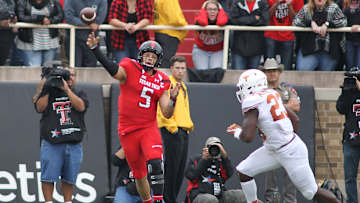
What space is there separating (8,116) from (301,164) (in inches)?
209

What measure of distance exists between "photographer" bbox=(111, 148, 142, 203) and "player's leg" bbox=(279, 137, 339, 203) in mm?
2210

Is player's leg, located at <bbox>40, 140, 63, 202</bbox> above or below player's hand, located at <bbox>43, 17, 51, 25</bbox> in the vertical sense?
below

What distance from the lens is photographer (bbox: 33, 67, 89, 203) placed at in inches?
369

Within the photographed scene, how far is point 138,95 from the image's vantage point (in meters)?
8.93

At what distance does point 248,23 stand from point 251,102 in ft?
12.7

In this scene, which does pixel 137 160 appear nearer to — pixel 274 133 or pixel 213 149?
pixel 213 149

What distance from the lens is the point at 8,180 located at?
11.4 meters

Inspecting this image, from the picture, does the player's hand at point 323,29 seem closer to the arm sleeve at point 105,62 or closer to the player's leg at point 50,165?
the arm sleeve at point 105,62

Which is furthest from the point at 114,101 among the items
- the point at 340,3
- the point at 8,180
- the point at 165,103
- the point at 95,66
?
the point at 340,3

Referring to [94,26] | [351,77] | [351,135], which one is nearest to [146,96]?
[351,77]

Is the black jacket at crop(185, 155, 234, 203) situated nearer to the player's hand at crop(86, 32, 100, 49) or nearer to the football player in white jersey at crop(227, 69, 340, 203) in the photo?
the football player in white jersey at crop(227, 69, 340, 203)

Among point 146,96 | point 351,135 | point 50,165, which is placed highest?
point 146,96

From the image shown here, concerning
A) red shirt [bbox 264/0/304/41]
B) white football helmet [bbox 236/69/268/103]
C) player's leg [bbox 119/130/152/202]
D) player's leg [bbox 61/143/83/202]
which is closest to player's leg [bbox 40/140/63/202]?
player's leg [bbox 61/143/83/202]

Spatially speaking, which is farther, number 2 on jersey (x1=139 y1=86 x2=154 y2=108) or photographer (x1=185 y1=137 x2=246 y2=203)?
photographer (x1=185 y1=137 x2=246 y2=203)
